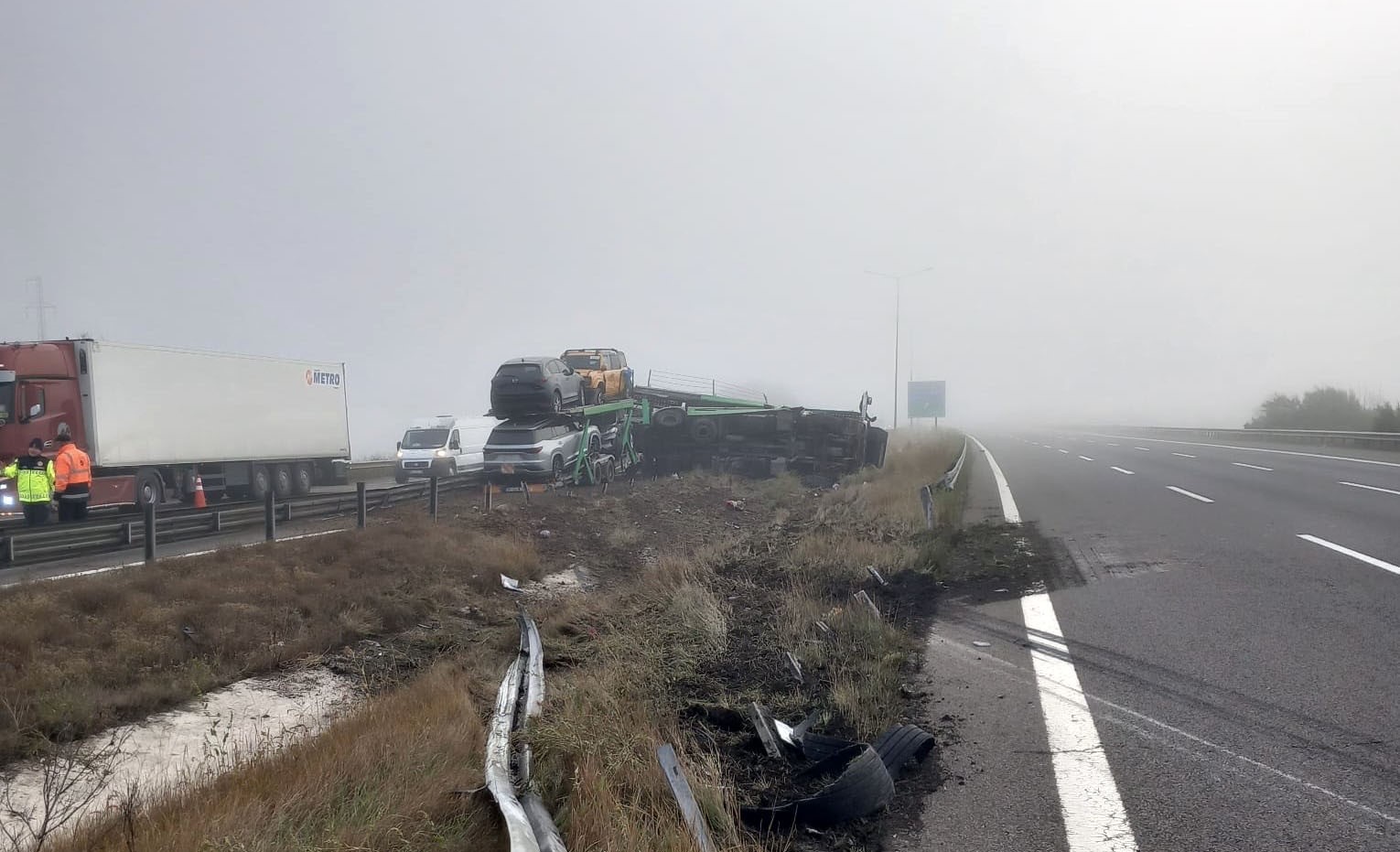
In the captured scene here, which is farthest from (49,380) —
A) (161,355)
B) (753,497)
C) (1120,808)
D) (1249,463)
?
(1249,463)

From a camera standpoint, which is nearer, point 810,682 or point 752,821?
point 752,821

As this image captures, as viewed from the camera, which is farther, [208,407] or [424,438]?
[424,438]

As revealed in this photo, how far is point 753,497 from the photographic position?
2352 centimetres

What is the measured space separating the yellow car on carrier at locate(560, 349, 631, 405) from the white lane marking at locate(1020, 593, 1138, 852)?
2097 centimetres

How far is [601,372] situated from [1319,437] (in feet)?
89.2

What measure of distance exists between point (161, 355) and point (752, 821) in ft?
75.1

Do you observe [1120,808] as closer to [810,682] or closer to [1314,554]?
[810,682]

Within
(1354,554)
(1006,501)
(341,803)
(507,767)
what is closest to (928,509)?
(1006,501)

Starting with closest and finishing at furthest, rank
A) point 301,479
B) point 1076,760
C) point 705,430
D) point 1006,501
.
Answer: point 1076,760 < point 1006,501 < point 705,430 < point 301,479

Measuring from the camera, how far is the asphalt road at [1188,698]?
394 centimetres

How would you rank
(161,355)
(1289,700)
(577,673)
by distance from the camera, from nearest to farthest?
(1289,700)
(577,673)
(161,355)

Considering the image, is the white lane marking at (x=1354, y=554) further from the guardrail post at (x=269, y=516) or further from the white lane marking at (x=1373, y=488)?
the guardrail post at (x=269, y=516)

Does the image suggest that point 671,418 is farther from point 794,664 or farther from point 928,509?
point 794,664

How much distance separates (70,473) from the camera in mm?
16859
